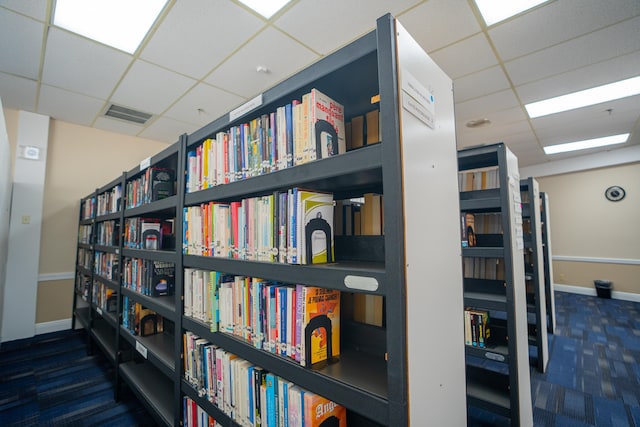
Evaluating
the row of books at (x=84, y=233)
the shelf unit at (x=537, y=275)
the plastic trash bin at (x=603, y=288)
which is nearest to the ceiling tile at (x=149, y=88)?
the row of books at (x=84, y=233)

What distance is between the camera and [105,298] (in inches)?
108

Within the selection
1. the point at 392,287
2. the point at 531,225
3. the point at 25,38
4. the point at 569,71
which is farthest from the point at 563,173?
the point at 25,38

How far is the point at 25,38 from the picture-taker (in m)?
2.25

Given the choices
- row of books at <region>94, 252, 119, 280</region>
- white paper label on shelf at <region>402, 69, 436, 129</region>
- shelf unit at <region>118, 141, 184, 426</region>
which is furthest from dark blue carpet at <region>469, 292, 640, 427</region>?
row of books at <region>94, 252, 119, 280</region>

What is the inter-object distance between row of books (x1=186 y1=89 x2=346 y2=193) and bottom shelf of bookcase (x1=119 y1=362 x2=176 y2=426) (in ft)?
4.40

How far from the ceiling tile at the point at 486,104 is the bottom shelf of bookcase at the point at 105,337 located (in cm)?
427

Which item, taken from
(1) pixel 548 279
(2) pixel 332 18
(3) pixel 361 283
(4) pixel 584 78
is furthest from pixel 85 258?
(4) pixel 584 78

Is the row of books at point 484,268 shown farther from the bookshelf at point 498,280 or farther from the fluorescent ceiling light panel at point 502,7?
the fluorescent ceiling light panel at point 502,7

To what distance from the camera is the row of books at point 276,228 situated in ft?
3.16

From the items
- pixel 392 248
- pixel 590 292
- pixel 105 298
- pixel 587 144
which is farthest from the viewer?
pixel 590 292

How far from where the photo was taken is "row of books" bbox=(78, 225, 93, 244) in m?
3.47

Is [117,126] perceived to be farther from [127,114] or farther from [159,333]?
[159,333]

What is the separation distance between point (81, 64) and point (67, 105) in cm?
113

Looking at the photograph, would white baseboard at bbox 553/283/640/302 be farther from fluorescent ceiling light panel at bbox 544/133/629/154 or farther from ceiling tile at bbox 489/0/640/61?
ceiling tile at bbox 489/0/640/61
